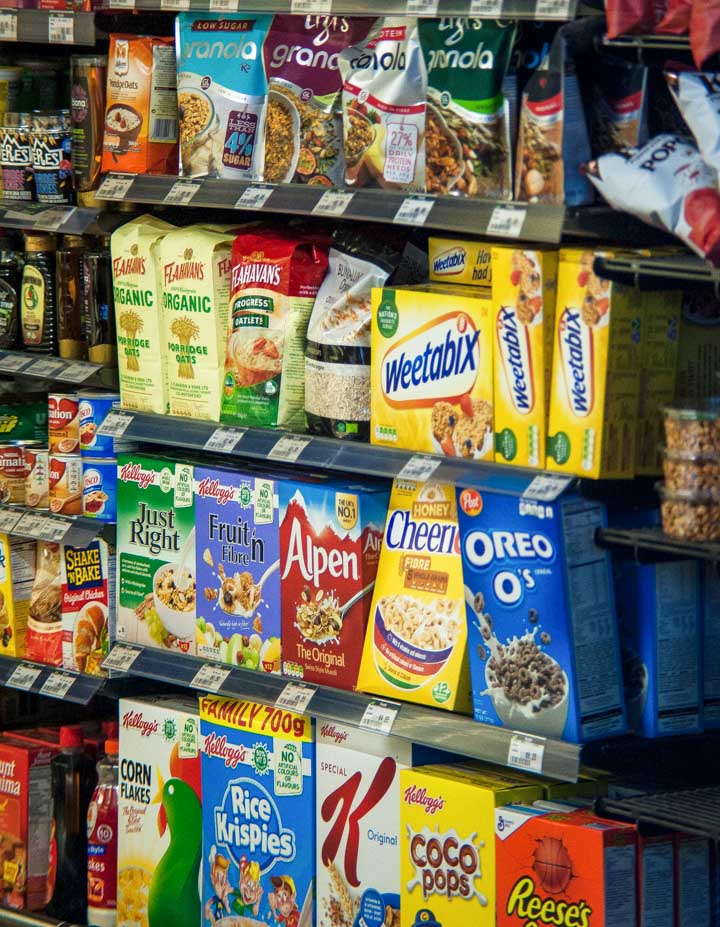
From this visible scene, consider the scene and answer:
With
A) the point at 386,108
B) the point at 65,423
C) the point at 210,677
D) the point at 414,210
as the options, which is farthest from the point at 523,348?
the point at 65,423

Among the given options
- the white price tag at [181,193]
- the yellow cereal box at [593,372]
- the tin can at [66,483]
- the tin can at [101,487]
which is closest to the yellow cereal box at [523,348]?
the yellow cereal box at [593,372]

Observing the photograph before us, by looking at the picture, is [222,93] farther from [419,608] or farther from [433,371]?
[419,608]

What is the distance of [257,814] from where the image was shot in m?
3.51

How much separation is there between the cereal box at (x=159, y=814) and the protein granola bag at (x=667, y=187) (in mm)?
1557

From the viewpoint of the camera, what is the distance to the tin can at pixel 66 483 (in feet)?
12.8

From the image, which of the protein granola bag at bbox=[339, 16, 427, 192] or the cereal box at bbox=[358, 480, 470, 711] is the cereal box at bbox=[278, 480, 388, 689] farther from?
the protein granola bag at bbox=[339, 16, 427, 192]

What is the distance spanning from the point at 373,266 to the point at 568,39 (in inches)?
26.2

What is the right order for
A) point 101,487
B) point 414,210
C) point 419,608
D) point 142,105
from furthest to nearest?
1. point 101,487
2. point 142,105
3. point 419,608
4. point 414,210

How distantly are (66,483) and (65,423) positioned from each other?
0.46 ft

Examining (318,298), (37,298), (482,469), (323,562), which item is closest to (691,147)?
(482,469)

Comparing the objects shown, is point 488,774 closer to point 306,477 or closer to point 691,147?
point 306,477

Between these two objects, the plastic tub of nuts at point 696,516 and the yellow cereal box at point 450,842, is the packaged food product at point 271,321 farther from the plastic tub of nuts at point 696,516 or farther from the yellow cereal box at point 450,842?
the plastic tub of nuts at point 696,516

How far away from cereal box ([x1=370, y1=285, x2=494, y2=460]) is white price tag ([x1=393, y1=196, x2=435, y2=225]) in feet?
0.49

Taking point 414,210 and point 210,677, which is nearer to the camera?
point 414,210
